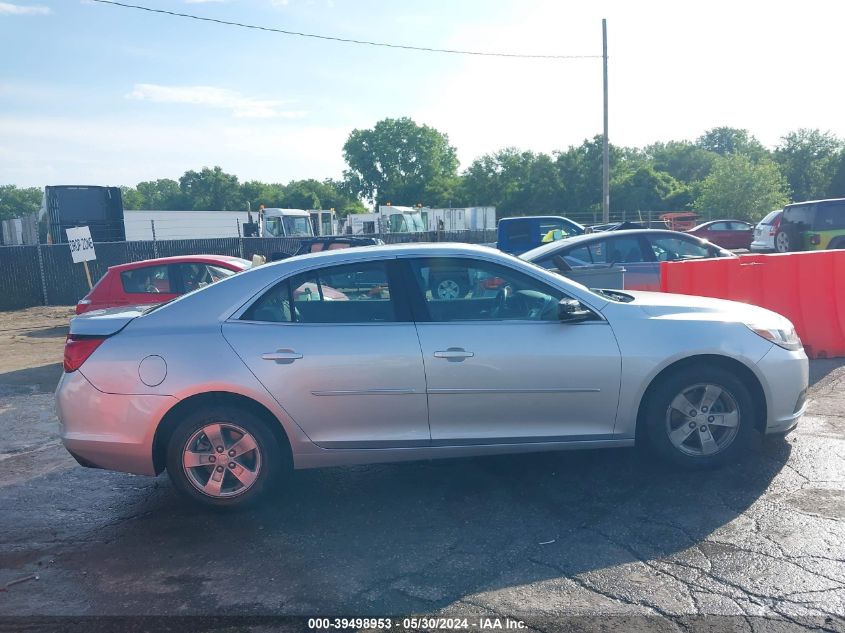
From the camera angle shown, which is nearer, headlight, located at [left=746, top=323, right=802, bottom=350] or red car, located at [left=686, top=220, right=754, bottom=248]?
headlight, located at [left=746, top=323, right=802, bottom=350]

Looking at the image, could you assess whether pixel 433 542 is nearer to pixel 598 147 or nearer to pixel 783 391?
pixel 783 391

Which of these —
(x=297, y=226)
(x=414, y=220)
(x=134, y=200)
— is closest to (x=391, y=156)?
(x=134, y=200)

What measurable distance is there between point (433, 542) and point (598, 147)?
55.1 metres

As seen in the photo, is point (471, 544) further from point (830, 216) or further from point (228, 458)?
point (830, 216)

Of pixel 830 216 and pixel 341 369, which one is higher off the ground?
pixel 830 216

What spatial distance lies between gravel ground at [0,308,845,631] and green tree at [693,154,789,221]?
141ft

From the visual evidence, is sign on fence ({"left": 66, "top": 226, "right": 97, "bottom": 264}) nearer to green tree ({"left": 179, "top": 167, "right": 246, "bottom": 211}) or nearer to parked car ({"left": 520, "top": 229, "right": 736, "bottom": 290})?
parked car ({"left": 520, "top": 229, "right": 736, "bottom": 290})

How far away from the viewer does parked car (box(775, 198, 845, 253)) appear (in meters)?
18.6

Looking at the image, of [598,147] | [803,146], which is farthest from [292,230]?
[803,146]

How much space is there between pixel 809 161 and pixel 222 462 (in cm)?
6053

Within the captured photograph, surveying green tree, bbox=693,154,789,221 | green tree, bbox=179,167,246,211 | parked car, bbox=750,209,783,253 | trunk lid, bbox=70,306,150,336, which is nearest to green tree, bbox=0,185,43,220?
green tree, bbox=179,167,246,211

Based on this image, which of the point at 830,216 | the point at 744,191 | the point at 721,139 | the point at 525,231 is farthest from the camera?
the point at 721,139

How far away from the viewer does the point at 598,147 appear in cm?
5562

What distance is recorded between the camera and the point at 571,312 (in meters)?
4.68
